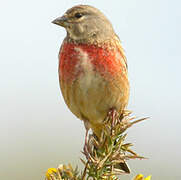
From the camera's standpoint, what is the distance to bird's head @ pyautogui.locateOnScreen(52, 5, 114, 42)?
3.72m

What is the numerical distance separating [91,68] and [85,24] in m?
0.66

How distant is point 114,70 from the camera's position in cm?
347

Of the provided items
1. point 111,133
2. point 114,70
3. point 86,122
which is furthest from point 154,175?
point 111,133

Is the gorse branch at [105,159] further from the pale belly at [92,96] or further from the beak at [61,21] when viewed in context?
the beak at [61,21]

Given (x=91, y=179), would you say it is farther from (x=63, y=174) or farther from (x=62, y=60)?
(x=62, y=60)

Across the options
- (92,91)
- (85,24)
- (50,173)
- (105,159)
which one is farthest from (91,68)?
(50,173)

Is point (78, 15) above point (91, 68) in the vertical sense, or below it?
above

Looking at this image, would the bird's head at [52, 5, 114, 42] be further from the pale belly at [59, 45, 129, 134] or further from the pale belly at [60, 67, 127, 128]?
the pale belly at [60, 67, 127, 128]

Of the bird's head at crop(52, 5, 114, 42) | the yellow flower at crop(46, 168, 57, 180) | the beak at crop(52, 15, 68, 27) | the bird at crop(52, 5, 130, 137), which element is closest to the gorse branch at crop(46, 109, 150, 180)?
the yellow flower at crop(46, 168, 57, 180)

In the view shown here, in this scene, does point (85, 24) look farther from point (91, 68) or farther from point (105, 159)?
point (105, 159)

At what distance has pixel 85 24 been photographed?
3.86 metres

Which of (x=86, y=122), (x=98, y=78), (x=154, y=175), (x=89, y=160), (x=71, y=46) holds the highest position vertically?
(x=71, y=46)

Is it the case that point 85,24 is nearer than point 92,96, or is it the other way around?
point 92,96

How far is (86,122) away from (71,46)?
0.74m
